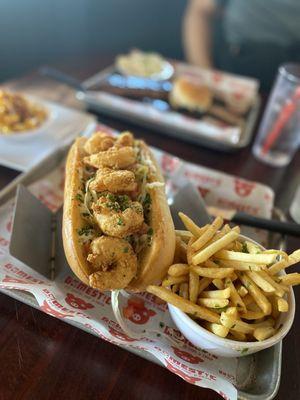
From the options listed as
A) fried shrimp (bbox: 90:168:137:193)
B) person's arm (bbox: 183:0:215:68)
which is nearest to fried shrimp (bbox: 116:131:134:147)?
fried shrimp (bbox: 90:168:137:193)

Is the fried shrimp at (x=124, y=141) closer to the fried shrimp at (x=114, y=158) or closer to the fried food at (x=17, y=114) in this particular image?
the fried shrimp at (x=114, y=158)

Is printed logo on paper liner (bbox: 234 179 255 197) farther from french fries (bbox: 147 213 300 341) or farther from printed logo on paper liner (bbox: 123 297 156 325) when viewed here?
printed logo on paper liner (bbox: 123 297 156 325)

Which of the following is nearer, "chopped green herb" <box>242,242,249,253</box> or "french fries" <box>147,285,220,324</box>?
"french fries" <box>147,285,220,324</box>

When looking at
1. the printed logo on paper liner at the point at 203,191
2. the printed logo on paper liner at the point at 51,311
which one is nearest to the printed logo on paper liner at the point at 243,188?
the printed logo on paper liner at the point at 203,191

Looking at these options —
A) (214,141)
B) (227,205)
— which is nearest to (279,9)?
(214,141)

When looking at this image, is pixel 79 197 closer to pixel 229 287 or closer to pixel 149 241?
pixel 149 241

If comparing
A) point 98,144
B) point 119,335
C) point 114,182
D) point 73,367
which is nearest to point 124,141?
point 98,144
